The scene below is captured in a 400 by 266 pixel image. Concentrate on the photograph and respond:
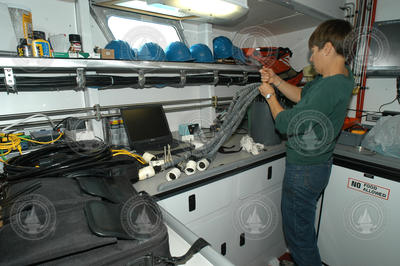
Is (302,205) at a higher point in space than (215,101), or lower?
lower

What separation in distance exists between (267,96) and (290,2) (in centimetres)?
69

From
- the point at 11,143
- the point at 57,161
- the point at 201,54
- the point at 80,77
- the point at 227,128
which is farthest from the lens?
the point at 201,54

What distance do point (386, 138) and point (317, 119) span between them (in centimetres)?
68

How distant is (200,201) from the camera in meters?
1.26

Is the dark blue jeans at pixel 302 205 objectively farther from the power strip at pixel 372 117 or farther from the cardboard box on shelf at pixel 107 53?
the cardboard box on shelf at pixel 107 53

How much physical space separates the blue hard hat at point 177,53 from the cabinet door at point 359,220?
1390 millimetres

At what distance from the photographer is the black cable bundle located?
0.87 m

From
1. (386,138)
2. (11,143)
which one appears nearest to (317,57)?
(386,138)

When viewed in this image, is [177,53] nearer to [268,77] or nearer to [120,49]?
[120,49]

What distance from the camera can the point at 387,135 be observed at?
1.46 metres

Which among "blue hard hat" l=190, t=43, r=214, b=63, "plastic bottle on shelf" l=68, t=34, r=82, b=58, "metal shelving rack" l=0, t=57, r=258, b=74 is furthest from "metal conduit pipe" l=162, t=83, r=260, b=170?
A: "plastic bottle on shelf" l=68, t=34, r=82, b=58

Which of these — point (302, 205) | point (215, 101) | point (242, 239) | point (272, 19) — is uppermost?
point (272, 19)

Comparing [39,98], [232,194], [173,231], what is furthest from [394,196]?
[39,98]

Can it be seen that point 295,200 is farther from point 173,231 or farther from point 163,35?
point 163,35
